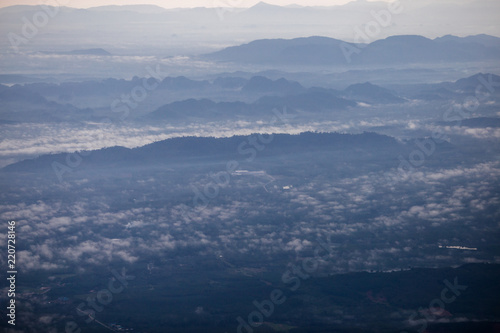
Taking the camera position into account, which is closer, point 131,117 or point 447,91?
point 131,117

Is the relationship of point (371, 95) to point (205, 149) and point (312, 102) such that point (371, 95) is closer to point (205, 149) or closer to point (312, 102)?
point (312, 102)

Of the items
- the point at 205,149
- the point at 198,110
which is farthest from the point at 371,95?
the point at 205,149

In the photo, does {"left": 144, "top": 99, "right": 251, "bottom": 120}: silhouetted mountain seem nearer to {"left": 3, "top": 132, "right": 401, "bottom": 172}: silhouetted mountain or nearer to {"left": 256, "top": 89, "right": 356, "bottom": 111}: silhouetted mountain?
{"left": 256, "top": 89, "right": 356, "bottom": 111}: silhouetted mountain

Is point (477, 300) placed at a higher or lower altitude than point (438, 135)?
lower

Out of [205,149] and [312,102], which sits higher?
[312,102]

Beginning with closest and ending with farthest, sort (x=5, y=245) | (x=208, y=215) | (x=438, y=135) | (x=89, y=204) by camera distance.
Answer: (x=5, y=245), (x=208, y=215), (x=89, y=204), (x=438, y=135)

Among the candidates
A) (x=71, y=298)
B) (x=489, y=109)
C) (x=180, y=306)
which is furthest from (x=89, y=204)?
(x=489, y=109)

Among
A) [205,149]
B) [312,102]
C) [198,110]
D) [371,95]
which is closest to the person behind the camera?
[205,149]

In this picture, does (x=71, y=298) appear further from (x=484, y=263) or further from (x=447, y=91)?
(x=447, y=91)
